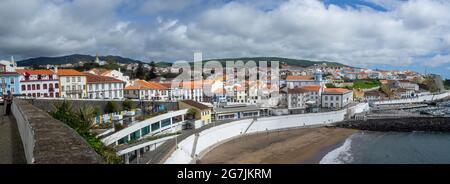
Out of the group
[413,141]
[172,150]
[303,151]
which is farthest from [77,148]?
[413,141]

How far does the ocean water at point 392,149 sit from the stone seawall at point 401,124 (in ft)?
5.96

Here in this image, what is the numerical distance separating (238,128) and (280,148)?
15.8 ft

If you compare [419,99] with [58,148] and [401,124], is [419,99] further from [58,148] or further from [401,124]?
[58,148]

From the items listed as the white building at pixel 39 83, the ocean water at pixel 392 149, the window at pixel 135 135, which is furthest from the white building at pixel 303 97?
the white building at pixel 39 83

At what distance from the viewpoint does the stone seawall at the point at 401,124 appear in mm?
31844

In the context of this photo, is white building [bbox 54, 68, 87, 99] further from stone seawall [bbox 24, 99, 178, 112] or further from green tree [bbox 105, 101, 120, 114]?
green tree [bbox 105, 101, 120, 114]

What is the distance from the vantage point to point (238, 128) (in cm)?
2598

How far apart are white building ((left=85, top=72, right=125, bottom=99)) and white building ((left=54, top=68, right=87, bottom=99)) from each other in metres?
0.59

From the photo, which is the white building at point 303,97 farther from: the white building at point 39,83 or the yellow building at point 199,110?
the white building at point 39,83

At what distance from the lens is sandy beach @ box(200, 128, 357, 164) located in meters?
18.6

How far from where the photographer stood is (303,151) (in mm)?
21531

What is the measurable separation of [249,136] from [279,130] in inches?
168

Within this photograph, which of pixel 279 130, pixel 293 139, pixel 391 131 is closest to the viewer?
pixel 293 139

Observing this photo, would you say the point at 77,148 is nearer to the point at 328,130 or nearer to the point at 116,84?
the point at 116,84
